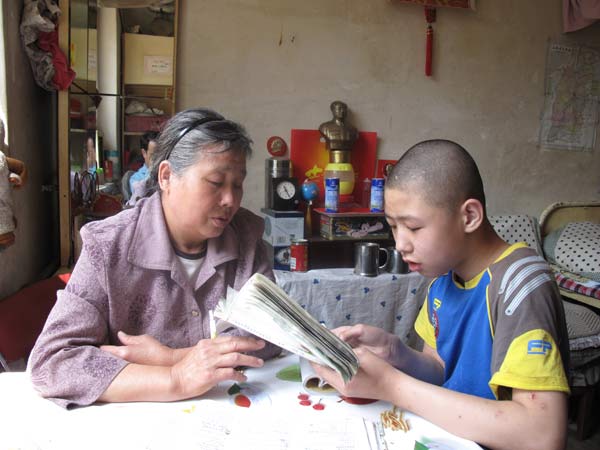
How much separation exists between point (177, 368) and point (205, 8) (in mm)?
2786

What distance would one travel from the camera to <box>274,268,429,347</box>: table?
9.46 ft

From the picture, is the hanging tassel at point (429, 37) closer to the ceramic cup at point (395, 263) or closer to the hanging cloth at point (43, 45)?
the ceramic cup at point (395, 263)

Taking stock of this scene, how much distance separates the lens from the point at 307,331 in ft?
2.92

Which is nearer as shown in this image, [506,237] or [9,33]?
[9,33]

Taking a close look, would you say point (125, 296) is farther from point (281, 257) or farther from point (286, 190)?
point (286, 190)

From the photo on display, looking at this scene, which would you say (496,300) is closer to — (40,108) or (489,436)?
(489,436)

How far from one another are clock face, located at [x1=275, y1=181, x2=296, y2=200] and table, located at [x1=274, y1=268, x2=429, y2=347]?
568 millimetres

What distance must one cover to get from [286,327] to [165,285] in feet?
1.65

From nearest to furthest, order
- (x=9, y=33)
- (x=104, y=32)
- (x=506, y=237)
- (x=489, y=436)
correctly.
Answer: (x=489, y=436) < (x=9, y=33) < (x=104, y=32) < (x=506, y=237)

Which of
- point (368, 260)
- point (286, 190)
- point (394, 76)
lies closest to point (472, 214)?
point (368, 260)

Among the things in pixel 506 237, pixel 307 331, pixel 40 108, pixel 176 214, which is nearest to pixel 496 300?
pixel 307 331

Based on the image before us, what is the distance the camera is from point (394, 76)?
356 cm

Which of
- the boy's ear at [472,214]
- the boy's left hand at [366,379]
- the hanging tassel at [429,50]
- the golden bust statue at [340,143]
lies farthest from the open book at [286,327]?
the hanging tassel at [429,50]

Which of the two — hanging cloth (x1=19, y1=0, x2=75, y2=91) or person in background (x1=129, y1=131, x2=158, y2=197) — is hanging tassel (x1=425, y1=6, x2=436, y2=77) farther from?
hanging cloth (x1=19, y1=0, x2=75, y2=91)
